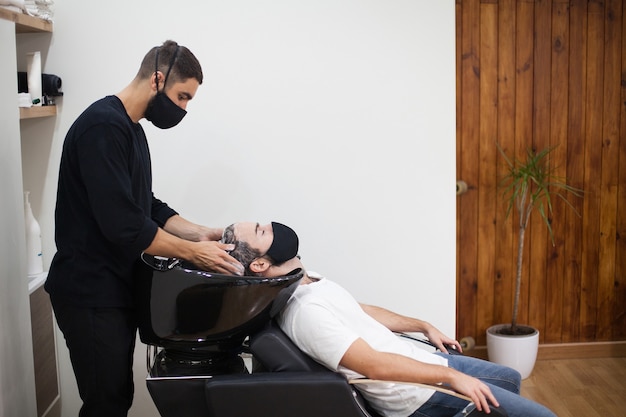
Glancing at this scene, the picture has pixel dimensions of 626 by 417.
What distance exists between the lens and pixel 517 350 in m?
3.81

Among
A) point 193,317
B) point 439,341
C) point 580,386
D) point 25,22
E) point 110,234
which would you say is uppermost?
→ point 25,22

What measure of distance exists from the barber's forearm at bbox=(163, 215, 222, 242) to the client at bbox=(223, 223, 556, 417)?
34 centimetres

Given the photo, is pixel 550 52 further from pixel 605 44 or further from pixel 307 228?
pixel 307 228

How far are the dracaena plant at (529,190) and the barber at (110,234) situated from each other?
6.47ft

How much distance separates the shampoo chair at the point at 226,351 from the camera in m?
2.15

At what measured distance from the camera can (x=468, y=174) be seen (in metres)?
3.99

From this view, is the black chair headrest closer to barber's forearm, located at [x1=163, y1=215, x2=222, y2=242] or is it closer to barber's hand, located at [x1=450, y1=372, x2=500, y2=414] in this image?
barber's hand, located at [x1=450, y1=372, x2=500, y2=414]

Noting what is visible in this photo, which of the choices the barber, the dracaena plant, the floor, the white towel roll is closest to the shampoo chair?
the barber

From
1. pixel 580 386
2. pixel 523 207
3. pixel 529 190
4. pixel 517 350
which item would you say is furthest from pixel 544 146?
pixel 580 386

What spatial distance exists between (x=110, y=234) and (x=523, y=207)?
2303mm

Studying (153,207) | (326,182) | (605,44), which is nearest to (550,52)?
(605,44)

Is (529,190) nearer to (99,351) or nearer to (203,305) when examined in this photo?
(203,305)

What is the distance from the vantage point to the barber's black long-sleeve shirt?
219cm

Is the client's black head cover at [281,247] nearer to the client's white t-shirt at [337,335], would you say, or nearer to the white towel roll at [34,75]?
the client's white t-shirt at [337,335]
